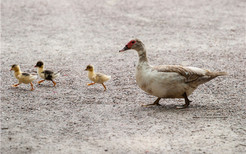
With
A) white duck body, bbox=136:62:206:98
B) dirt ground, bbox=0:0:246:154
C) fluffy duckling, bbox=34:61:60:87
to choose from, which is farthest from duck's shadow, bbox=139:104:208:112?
fluffy duckling, bbox=34:61:60:87

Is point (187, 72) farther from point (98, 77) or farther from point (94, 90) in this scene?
point (94, 90)

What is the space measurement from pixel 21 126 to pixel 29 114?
560 mm

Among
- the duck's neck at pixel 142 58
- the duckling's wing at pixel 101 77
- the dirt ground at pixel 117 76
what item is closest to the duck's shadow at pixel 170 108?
the dirt ground at pixel 117 76

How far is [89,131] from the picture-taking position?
5602 millimetres

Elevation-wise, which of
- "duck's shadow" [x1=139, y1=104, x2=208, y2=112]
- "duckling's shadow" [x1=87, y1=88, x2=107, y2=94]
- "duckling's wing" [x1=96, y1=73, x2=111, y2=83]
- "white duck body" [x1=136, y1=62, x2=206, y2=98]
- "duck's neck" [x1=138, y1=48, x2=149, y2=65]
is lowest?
"duck's shadow" [x1=139, y1=104, x2=208, y2=112]

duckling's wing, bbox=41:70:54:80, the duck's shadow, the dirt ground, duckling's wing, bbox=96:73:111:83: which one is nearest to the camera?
the dirt ground

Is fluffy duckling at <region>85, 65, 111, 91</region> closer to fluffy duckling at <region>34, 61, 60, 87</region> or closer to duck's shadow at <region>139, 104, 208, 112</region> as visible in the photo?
fluffy duckling at <region>34, 61, 60, 87</region>

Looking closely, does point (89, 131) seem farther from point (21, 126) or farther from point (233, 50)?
point (233, 50)

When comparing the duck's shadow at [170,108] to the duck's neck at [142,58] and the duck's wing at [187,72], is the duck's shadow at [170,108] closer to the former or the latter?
the duck's wing at [187,72]

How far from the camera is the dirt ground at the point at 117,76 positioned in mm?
5332

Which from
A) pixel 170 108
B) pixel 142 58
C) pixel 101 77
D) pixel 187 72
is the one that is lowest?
pixel 170 108

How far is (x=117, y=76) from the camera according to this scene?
8391 mm

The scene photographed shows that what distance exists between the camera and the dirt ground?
5.33 meters

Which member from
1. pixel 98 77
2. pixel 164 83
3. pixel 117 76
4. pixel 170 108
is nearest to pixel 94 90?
pixel 98 77
